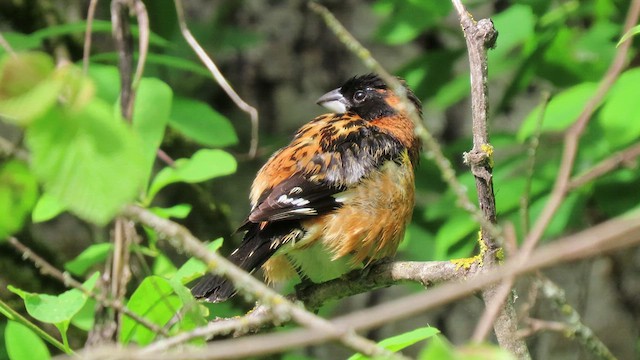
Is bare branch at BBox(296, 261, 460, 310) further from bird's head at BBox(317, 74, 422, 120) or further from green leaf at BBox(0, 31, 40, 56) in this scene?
green leaf at BBox(0, 31, 40, 56)

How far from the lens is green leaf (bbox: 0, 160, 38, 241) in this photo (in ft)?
3.61

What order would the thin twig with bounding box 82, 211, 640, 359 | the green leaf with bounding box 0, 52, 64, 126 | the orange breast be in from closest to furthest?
the thin twig with bounding box 82, 211, 640, 359 → the green leaf with bounding box 0, 52, 64, 126 → the orange breast

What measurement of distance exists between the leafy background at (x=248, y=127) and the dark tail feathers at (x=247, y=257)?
11 cm

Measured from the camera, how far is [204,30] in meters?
4.68

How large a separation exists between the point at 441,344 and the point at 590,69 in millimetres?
2984

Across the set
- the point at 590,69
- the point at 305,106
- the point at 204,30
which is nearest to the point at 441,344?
the point at 590,69

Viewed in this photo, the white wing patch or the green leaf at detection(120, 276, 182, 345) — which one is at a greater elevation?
the green leaf at detection(120, 276, 182, 345)

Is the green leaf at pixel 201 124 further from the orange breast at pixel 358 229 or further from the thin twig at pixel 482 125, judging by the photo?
the thin twig at pixel 482 125

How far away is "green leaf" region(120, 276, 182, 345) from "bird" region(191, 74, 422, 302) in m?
0.96

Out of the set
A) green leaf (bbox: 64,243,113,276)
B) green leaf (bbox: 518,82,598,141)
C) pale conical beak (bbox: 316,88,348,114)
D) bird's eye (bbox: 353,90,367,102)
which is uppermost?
green leaf (bbox: 518,82,598,141)

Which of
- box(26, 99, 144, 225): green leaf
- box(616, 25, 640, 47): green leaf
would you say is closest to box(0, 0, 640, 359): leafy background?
box(26, 99, 144, 225): green leaf

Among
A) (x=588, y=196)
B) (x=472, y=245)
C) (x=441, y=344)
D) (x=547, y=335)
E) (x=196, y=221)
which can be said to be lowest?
(x=547, y=335)

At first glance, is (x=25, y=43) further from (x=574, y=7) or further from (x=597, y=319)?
(x=597, y=319)

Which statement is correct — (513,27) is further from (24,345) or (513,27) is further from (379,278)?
(24,345)
